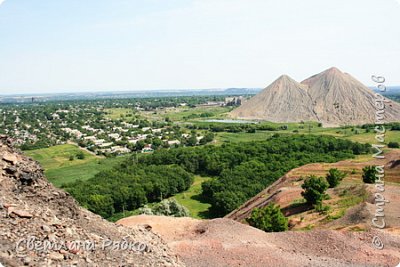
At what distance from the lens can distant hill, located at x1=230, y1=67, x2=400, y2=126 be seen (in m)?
77.6

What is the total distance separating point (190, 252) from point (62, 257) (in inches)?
193

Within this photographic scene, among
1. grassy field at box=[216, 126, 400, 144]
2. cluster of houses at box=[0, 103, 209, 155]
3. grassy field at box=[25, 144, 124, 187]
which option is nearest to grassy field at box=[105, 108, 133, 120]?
cluster of houses at box=[0, 103, 209, 155]

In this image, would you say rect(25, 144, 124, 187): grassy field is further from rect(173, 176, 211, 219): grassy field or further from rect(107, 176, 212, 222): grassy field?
rect(173, 176, 211, 219): grassy field

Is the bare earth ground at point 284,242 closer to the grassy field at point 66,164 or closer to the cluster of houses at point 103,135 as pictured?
the grassy field at point 66,164

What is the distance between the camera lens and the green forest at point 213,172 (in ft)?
103

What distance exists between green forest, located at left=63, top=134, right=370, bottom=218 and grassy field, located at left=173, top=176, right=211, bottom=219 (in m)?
0.72

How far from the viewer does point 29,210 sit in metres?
8.16

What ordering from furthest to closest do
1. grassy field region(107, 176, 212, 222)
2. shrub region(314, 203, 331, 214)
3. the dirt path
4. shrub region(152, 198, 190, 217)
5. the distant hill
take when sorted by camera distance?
1. the distant hill
2. grassy field region(107, 176, 212, 222)
3. the dirt path
4. shrub region(152, 198, 190, 217)
5. shrub region(314, 203, 331, 214)

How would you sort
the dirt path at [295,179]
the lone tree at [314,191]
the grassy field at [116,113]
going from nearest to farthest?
the lone tree at [314,191] < the dirt path at [295,179] < the grassy field at [116,113]

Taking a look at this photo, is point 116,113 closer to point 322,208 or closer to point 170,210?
point 170,210

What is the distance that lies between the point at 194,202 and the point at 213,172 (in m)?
9.95

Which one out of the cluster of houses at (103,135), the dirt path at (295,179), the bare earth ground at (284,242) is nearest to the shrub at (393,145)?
the dirt path at (295,179)

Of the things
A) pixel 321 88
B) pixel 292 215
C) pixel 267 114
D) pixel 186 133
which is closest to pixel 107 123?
pixel 186 133

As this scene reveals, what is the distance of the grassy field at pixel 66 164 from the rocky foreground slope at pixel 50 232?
30.9 m
